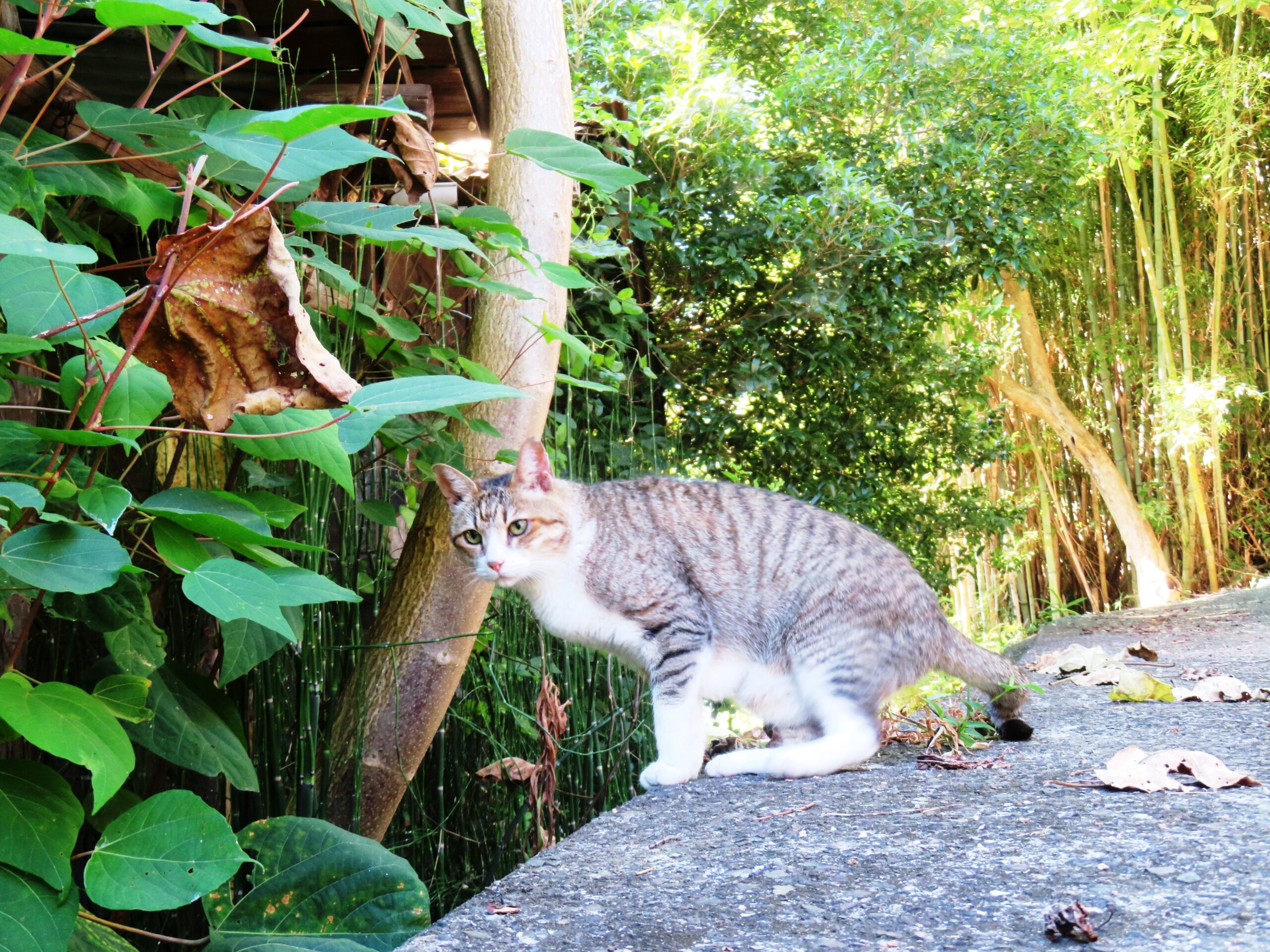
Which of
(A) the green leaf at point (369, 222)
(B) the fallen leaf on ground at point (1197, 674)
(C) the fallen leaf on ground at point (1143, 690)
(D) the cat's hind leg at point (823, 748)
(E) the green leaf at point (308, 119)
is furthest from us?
(B) the fallen leaf on ground at point (1197, 674)

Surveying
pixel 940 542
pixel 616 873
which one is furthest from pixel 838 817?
pixel 940 542

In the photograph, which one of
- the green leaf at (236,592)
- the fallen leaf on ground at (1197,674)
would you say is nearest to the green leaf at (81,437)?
the green leaf at (236,592)

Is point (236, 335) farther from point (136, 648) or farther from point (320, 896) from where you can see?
point (320, 896)

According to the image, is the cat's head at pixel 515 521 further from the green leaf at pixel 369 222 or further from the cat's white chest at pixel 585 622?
the green leaf at pixel 369 222

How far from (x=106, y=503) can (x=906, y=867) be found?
3.67 ft

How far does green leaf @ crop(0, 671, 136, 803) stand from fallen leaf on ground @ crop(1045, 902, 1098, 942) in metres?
0.99

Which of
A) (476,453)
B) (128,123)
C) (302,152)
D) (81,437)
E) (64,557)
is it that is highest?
(128,123)

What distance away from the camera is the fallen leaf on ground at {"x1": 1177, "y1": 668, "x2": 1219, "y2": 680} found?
311 centimetres

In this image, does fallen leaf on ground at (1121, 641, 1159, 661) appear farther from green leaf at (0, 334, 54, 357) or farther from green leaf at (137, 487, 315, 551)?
green leaf at (0, 334, 54, 357)

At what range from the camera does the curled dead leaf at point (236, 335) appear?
105cm

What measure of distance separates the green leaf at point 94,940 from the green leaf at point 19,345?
25.5 inches

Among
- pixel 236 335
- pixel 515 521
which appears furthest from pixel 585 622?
pixel 236 335

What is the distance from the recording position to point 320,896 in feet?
4.28

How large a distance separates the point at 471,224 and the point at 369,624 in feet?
3.52
